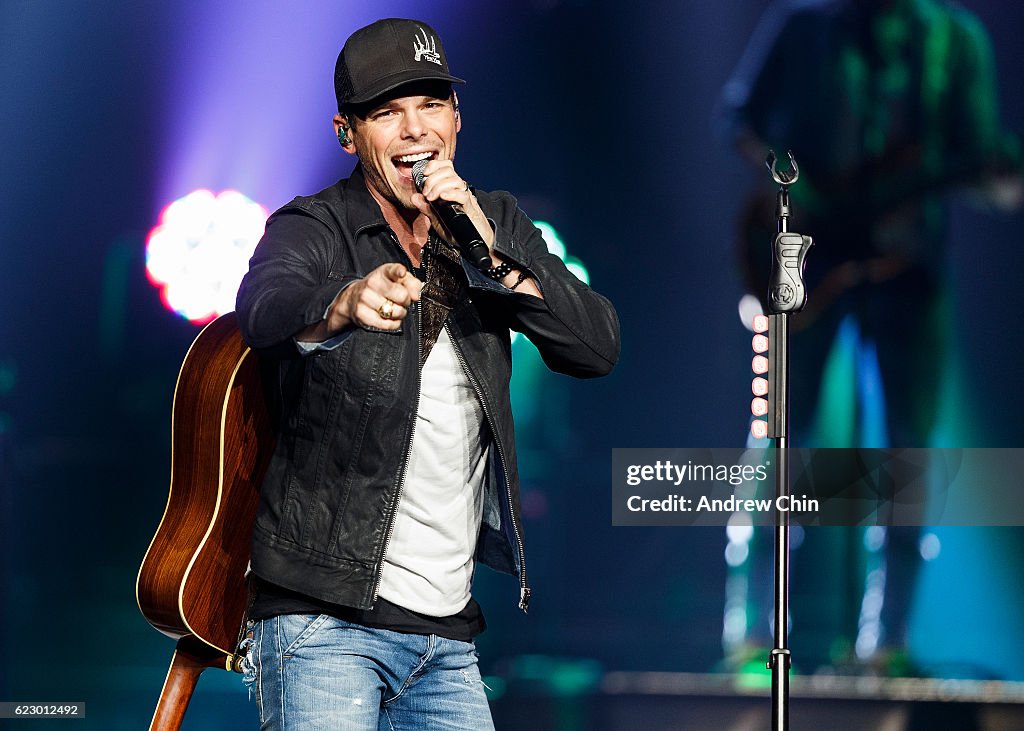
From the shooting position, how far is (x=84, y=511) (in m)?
3.64

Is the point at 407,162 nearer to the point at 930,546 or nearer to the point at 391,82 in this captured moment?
the point at 391,82

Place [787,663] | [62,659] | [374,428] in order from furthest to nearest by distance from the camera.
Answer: [62,659], [787,663], [374,428]

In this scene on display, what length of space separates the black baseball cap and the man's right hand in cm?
45

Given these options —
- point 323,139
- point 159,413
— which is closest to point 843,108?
point 323,139

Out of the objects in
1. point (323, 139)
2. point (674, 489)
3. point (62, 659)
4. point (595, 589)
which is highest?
point (323, 139)

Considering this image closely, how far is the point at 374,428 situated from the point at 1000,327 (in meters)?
2.69

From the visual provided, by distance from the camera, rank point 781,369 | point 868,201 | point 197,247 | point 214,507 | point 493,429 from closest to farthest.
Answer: point 493,429, point 214,507, point 781,369, point 197,247, point 868,201

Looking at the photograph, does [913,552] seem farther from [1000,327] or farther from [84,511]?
[84,511]

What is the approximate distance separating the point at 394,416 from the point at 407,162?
360 mm

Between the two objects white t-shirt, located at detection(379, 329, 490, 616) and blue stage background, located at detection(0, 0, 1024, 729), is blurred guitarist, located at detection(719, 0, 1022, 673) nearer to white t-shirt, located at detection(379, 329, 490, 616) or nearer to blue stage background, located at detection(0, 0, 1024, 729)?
blue stage background, located at detection(0, 0, 1024, 729)

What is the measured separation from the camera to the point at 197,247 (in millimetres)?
3562

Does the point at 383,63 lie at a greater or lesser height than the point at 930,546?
greater

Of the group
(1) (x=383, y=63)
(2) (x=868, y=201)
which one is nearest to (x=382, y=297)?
(1) (x=383, y=63)

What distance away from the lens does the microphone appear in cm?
150
